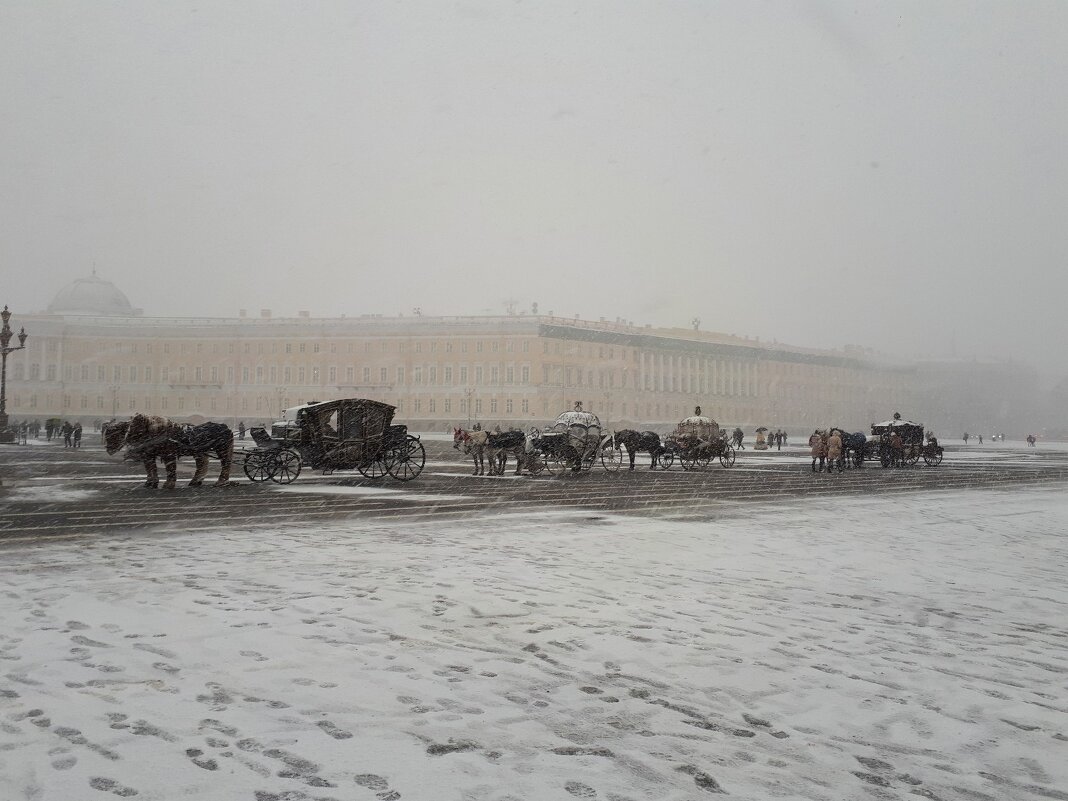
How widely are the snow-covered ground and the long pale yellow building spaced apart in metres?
81.3

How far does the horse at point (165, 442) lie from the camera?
1509 centimetres

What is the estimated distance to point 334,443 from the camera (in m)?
17.2

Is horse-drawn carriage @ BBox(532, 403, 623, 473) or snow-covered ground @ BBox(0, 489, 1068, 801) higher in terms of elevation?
horse-drawn carriage @ BBox(532, 403, 623, 473)

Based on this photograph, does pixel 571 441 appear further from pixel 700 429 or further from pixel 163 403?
pixel 163 403

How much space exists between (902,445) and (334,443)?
1921 centimetres

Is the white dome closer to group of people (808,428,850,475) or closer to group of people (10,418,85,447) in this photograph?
group of people (10,418,85,447)

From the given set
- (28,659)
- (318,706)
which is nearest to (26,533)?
(28,659)

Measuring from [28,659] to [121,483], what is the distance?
1284 cm

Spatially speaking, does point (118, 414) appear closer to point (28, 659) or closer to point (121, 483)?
point (121, 483)

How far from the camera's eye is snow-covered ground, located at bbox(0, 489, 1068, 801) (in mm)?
3188

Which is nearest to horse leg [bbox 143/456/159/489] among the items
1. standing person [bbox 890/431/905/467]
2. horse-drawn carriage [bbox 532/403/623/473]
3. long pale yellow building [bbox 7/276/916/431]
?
horse-drawn carriage [bbox 532/403/623/473]

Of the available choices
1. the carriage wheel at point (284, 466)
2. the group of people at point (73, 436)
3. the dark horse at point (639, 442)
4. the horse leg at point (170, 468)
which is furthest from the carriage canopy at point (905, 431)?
the group of people at point (73, 436)

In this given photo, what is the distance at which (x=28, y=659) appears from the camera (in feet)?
14.5

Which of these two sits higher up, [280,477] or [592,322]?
[592,322]
